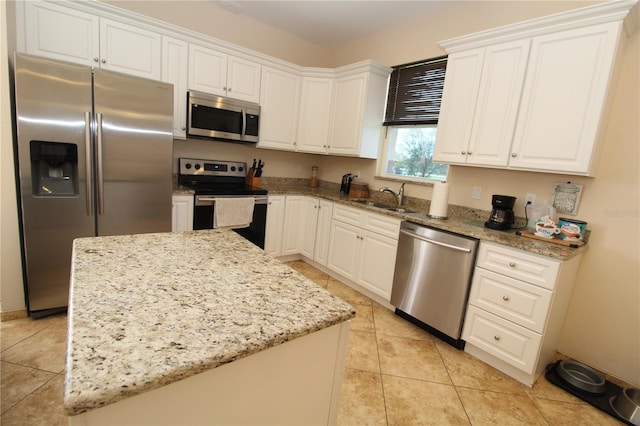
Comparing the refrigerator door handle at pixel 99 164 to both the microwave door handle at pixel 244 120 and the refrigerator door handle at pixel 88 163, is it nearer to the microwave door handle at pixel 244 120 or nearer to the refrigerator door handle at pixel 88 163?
the refrigerator door handle at pixel 88 163

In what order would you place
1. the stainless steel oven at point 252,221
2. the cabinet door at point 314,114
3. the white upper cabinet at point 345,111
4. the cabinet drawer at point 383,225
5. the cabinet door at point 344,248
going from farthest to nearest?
the cabinet door at point 314,114 → the white upper cabinet at point 345,111 → the cabinet door at point 344,248 → the stainless steel oven at point 252,221 → the cabinet drawer at point 383,225

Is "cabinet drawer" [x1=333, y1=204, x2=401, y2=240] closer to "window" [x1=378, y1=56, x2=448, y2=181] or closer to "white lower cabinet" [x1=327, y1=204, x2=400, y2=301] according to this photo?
"white lower cabinet" [x1=327, y1=204, x2=400, y2=301]

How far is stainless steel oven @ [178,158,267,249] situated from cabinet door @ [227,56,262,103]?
0.77m

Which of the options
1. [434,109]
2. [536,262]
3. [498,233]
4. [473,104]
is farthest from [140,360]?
[434,109]

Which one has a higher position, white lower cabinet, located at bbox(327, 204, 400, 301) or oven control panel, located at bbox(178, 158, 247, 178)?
oven control panel, located at bbox(178, 158, 247, 178)

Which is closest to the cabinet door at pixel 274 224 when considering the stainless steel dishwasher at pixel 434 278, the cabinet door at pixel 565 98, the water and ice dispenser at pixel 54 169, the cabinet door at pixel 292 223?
the cabinet door at pixel 292 223

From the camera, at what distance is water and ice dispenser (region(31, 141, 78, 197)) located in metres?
2.04

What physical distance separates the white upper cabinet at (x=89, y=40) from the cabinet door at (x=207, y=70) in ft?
0.97

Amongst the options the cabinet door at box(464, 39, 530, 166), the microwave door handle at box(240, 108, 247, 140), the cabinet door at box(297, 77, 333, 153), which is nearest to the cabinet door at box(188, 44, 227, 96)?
the microwave door handle at box(240, 108, 247, 140)

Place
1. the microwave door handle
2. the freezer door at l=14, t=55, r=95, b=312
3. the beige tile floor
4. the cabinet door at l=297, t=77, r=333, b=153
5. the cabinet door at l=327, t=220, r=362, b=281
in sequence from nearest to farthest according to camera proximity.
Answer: the beige tile floor < the freezer door at l=14, t=55, r=95, b=312 < the cabinet door at l=327, t=220, r=362, b=281 < the microwave door handle < the cabinet door at l=297, t=77, r=333, b=153

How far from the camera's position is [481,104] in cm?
238

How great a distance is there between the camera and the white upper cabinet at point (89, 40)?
87.4 inches

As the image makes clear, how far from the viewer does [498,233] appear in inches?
86.4

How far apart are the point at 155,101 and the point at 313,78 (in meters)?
1.92
